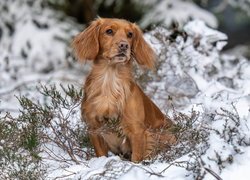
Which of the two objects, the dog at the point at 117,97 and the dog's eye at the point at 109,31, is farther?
the dog's eye at the point at 109,31

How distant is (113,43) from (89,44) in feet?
0.71

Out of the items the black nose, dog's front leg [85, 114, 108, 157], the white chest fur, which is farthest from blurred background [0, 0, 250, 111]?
the black nose

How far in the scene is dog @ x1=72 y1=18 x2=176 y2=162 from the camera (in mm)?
5449

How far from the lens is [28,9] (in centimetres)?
1245

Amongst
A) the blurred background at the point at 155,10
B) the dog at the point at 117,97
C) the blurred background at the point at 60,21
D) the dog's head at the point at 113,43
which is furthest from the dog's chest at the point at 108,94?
the blurred background at the point at 155,10

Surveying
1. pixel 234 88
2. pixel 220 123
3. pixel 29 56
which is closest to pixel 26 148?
pixel 220 123

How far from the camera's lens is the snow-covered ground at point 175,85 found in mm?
4703

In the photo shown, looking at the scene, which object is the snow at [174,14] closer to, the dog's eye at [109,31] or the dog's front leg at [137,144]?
the dog's eye at [109,31]

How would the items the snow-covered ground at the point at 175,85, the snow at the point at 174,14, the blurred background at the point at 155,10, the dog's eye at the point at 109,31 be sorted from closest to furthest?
the snow-covered ground at the point at 175,85 < the dog's eye at the point at 109,31 < the snow at the point at 174,14 < the blurred background at the point at 155,10

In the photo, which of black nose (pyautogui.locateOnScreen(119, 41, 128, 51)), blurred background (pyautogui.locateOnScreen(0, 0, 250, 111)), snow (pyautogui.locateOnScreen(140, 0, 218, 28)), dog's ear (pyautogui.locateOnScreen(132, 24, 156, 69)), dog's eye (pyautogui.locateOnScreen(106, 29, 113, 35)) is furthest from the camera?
snow (pyautogui.locateOnScreen(140, 0, 218, 28))

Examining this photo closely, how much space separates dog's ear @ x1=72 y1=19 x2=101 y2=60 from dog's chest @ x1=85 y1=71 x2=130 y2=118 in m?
0.16

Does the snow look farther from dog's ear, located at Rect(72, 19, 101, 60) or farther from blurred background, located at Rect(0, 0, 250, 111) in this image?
dog's ear, located at Rect(72, 19, 101, 60)

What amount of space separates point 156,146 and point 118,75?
2.23 feet

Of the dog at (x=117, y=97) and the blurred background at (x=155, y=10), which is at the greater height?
the dog at (x=117, y=97)
